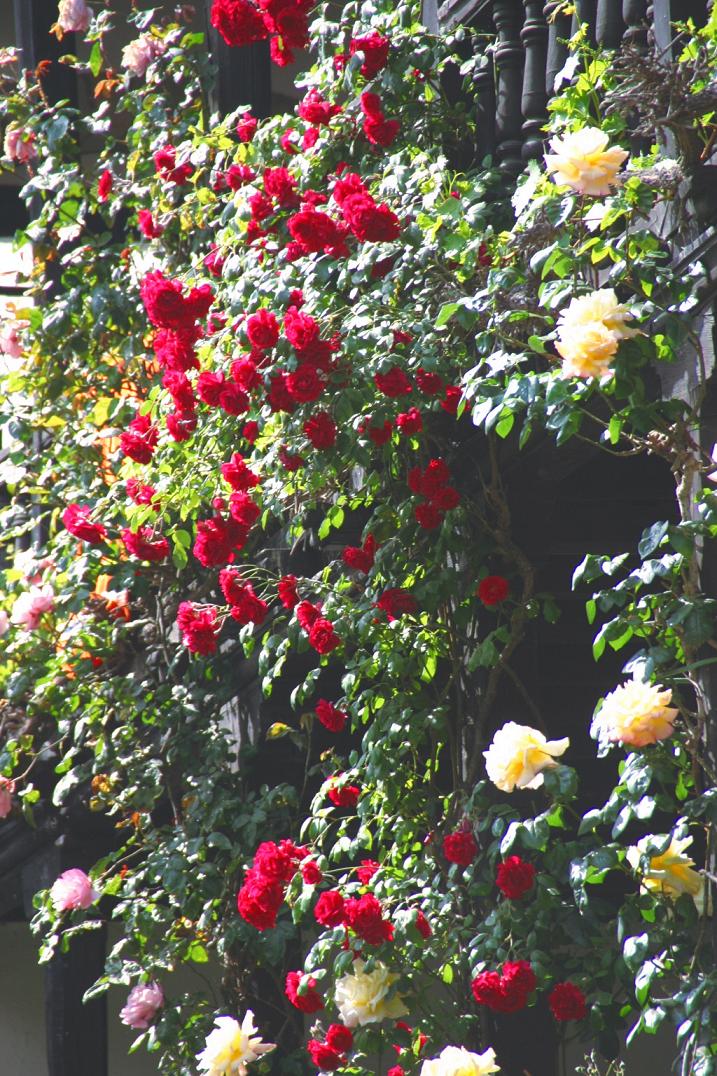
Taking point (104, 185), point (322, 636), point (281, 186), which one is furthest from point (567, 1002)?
point (104, 185)

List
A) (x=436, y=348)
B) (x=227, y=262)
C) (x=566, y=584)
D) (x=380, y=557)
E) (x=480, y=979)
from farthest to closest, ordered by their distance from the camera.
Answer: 1. (x=566, y=584)
2. (x=227, y=262)
3. (x=380, y=557)
4. (x=436, y=348)
5. (x=480, y=979)

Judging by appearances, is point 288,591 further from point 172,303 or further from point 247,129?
point 247,129

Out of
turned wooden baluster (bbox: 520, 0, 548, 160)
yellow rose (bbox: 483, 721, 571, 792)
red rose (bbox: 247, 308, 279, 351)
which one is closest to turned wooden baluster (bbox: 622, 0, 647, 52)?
Result: turned wooden baluster (bbox: 520, 0, 548, 160)

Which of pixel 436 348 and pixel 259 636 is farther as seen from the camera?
pixel 259 636

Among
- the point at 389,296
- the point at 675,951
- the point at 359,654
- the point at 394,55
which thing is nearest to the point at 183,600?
the point at 359,654

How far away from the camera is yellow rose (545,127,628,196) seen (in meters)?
2.90

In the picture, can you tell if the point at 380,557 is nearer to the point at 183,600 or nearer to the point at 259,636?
the point at 259,636

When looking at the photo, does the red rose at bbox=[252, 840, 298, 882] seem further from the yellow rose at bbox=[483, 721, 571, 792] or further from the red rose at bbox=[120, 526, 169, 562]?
the red rose at bbox=[120, 526, 169, 562]

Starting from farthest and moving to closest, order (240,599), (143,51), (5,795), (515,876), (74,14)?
1. (74,14)
2. (143,51)
3. (5,795)
4. (240,599)
5. (515,876)

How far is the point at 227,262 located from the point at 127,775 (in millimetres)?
1643

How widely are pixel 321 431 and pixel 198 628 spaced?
2.49ft

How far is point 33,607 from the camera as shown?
5012 millimetres

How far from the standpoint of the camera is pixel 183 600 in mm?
4988

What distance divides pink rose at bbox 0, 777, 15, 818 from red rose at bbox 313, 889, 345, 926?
1766 millimetres
